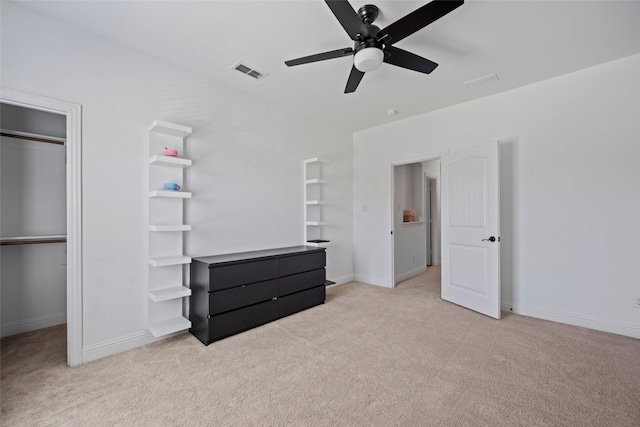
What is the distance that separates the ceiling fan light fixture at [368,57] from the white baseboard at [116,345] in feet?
9.56

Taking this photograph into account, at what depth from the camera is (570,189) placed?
9.70ft

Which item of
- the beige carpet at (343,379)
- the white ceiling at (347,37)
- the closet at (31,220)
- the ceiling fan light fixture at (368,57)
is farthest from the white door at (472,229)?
the closet at (31,220)

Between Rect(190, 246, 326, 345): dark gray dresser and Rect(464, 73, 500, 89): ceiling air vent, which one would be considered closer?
Rect(190, 246, 326, 345): dark gray dresser

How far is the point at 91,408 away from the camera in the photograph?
1667 mm

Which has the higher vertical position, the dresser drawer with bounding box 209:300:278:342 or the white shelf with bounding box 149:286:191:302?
the white shelf with bounding box 149:286:191:302

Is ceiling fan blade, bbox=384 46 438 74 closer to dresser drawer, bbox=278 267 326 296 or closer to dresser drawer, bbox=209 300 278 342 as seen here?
dresser drawer, bbox=278 267 326 296

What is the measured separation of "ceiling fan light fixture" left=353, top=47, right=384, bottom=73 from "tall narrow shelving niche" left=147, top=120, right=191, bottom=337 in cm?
166

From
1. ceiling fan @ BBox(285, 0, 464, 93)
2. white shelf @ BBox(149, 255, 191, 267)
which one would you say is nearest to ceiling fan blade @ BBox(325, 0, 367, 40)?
ceiling fan @ BBox(285, 0, 464, 93)

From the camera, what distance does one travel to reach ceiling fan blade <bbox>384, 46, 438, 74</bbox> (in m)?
2.02

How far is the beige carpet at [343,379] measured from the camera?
5.27ft

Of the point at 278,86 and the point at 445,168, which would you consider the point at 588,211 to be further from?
the point at 278,86

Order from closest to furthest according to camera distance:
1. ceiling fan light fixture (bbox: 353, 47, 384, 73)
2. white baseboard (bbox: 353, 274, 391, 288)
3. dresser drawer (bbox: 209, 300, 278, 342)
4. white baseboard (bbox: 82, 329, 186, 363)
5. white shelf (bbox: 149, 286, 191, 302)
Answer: ceiling fan light fixture (bbox: 353, 47, 384, 73)
white baseboard (bbox: 82, 329, 186, 363)
white shelf (bbox: 149, 286, 191, 302)
dresser drawer (bbox: 209, 300, 278, 342)
white baseboard (bbox: 353, 274, 391, 288)

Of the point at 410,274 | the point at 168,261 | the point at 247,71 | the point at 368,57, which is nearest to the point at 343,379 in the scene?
the point at 168,261

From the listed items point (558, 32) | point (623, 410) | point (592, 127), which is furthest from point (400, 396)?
point (592, 127)
